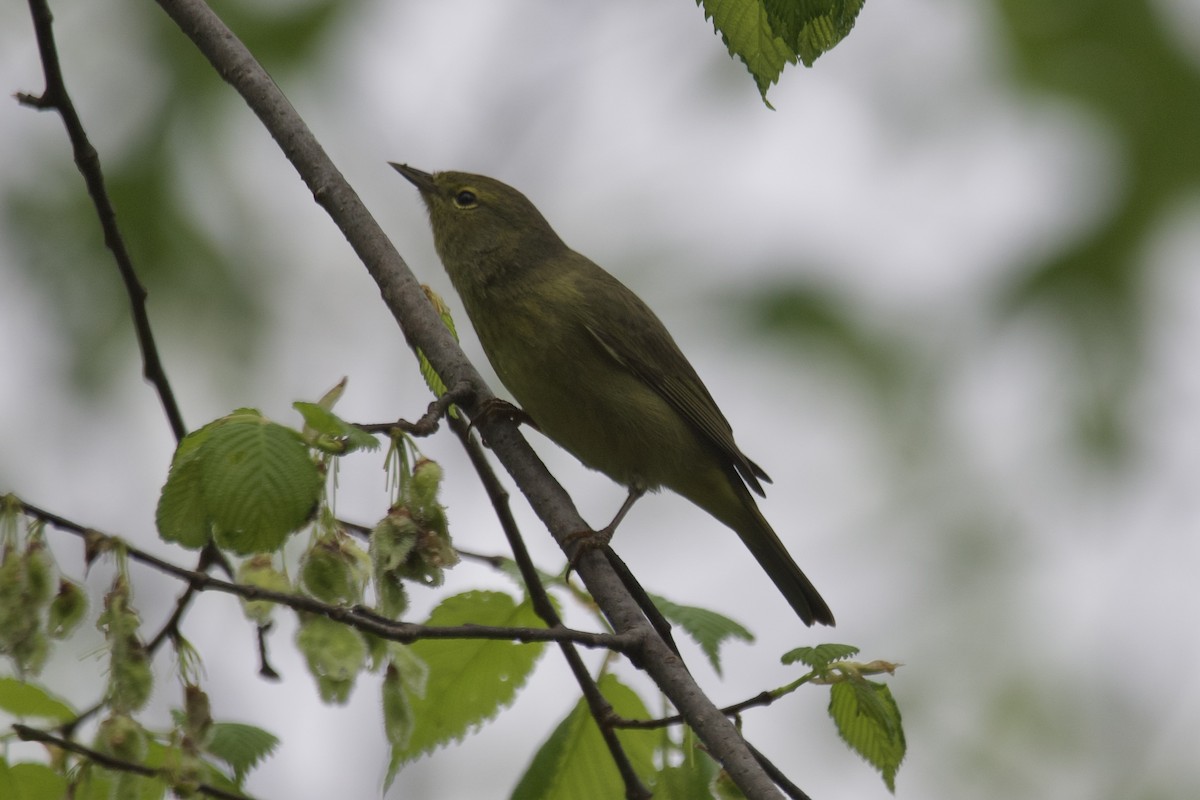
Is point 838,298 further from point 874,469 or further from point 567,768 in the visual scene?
point 567,768

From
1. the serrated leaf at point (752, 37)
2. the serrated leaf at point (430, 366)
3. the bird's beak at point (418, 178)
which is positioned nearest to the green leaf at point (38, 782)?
the serrated leaf at point (430, 366)

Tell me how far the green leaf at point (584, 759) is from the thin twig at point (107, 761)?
2.94ft

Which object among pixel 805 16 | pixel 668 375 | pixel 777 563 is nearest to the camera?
pixel 805 16

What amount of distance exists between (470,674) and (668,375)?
258cm

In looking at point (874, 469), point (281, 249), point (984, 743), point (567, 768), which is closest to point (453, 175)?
point (281, 249)

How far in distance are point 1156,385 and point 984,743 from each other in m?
3.58

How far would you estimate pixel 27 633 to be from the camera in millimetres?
2639

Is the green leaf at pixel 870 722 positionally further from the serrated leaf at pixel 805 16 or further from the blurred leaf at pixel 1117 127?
the blurred leaf at pixel 1117 127

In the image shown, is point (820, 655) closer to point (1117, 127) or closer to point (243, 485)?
point (243, 485)

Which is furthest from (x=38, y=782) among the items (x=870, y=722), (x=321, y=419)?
(x=870, y=722)

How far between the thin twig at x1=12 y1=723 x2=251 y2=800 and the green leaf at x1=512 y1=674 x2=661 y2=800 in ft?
2.94

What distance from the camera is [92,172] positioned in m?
3.48

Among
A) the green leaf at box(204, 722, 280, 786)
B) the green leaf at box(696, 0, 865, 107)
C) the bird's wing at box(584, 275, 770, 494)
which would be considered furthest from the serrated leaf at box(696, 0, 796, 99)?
the bird's wing at box(584, 275, 770, 494)

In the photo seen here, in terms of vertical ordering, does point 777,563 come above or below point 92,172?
above
